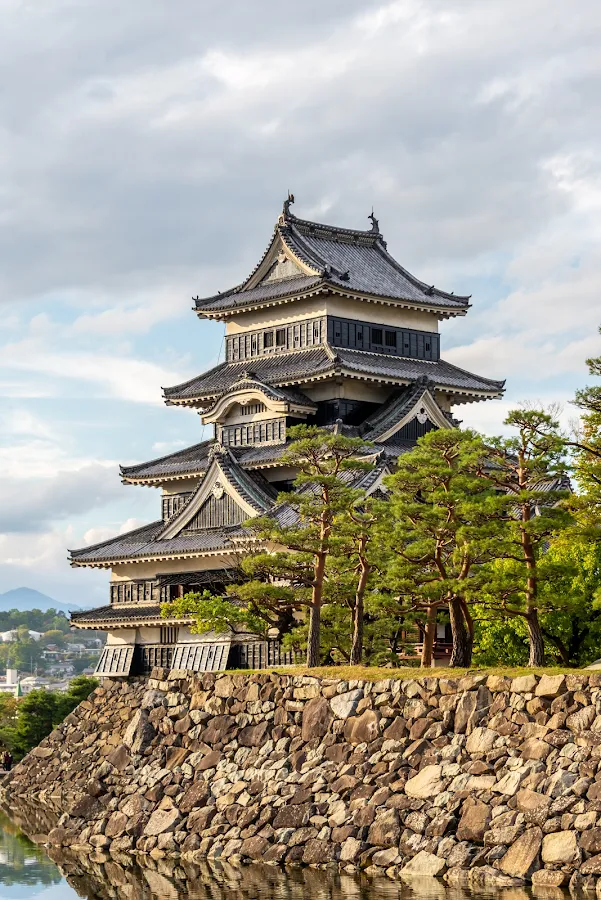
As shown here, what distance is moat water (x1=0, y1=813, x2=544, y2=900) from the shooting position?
25.9m

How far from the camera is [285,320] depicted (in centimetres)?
5147

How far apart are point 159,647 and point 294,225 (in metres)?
14.9

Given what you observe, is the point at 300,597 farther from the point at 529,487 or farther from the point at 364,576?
the point at 529,487

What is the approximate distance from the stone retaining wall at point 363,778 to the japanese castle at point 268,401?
10445mm

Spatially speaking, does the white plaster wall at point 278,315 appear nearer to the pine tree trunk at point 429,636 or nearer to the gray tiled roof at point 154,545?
the gray tiled roof at point 154,545

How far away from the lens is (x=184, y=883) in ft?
95.3

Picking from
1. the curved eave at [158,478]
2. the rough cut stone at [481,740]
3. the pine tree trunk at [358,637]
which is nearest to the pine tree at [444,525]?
the pine tree trunk at [358,637]

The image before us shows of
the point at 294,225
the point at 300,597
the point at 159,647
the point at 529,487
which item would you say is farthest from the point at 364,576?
the point at 294,225

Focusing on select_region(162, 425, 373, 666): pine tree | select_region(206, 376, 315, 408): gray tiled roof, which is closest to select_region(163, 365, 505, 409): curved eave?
select_region(206, 376, 315, 408): gray tiled roof

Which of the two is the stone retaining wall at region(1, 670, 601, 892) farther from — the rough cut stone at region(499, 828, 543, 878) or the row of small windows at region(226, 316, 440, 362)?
the row of small windows at region(226, 316, 440, 362)

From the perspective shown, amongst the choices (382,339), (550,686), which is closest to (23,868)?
(550,686)

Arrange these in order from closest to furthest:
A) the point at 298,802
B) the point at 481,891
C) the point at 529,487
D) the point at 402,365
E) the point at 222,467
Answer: the point at 481,891, the point at 298,802, the point at 529,487, the point at 222,467, the point at 402,365

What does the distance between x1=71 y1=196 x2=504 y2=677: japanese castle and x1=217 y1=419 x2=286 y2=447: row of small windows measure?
0.05 m

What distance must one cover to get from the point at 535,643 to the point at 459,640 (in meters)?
2.36
